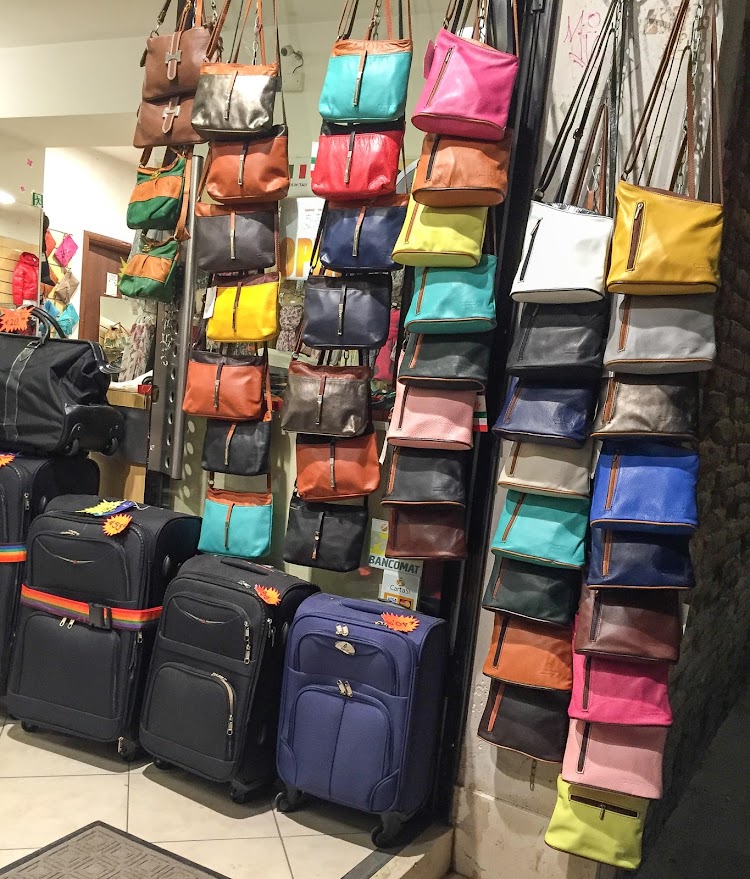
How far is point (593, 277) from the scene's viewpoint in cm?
171

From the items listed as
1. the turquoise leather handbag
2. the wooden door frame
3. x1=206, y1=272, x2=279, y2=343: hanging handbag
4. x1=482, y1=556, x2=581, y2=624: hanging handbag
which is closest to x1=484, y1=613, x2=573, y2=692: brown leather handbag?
x1=482, y1=556, x2=581, y2=624: hanging handbag

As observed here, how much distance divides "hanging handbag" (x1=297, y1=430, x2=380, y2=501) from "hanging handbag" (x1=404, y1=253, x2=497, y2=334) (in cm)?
40

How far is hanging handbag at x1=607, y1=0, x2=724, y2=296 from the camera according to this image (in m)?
1.63

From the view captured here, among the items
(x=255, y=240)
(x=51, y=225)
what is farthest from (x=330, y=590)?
(x=51, y=225)

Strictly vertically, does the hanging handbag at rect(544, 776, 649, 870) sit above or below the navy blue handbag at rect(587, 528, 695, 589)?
below

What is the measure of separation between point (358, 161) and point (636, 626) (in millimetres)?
1344

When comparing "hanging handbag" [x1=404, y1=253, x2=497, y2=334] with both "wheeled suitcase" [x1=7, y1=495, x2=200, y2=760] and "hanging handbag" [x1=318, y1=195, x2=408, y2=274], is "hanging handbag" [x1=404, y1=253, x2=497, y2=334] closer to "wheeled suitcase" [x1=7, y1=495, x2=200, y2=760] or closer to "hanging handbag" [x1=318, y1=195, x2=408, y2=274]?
"hanging handbag" [x1=318, y1=195, x2=408, y2=274]

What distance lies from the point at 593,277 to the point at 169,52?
1601mm

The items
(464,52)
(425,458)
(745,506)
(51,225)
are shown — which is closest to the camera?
(464,52)

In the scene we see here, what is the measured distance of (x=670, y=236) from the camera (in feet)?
5.35

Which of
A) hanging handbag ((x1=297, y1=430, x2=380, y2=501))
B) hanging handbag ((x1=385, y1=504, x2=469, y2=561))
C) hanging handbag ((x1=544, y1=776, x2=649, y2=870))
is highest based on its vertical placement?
hanging handbag ((x1=297, y1=430, x2=380, y2=501))

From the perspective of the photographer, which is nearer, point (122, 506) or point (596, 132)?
point (596, 132)

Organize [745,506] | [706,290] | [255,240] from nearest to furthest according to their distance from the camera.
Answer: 1. [706,290]
2. [255,240]
3. [745,506]

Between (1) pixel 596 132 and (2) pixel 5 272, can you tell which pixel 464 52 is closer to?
(1) pixel 596 132
